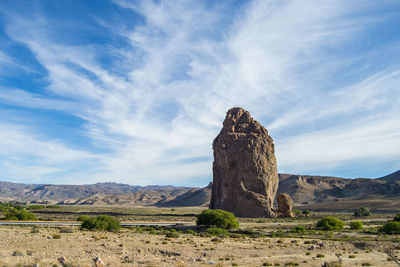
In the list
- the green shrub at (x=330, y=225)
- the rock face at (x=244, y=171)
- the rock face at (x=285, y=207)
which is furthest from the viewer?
the rock face at (x=285, y=207)

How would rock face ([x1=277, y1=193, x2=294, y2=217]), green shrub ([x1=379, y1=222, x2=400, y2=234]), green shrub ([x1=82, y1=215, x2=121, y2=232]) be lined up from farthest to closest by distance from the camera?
rock face ([x1=277, y1=193, x2=294, y2=217])
green shrub ([x1=379, y1=222, x2=400, y2=234])
green shrub ([x1=82, y1=215, x2=121, y2=232])

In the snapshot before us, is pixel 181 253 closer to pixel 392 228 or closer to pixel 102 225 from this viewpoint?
pixel 102 225

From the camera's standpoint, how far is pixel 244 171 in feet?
185

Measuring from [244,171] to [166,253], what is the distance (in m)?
38.2

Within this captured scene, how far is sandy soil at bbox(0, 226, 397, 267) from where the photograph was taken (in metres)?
15.6

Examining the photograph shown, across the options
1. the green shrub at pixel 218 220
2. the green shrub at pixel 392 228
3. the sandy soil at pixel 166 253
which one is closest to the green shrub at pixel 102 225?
the sandy soil at pixel 166 253

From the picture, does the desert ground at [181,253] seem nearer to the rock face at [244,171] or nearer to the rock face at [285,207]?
the rock face at [244,171]

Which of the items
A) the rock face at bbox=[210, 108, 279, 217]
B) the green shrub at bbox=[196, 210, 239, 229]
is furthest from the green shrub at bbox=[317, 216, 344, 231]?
the rock face at bbox=[210, 108, 279, 217]

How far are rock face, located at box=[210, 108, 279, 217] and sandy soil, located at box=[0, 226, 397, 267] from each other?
101 ft

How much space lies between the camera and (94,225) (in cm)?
2995

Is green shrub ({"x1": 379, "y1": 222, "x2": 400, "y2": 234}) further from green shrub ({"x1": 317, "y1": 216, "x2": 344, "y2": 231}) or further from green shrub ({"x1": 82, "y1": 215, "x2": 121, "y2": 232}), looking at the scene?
green shrub ({"x1": 82, "y1": 215, "x2": 121, "y2": 232})

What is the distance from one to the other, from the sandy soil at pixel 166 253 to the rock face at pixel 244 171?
101ft

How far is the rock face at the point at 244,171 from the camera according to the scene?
5512 centimetres

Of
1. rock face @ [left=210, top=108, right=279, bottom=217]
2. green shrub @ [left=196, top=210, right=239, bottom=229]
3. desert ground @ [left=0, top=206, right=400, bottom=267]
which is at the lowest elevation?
desert ground @ [left=0, top=206, right=400, bottom=267]
